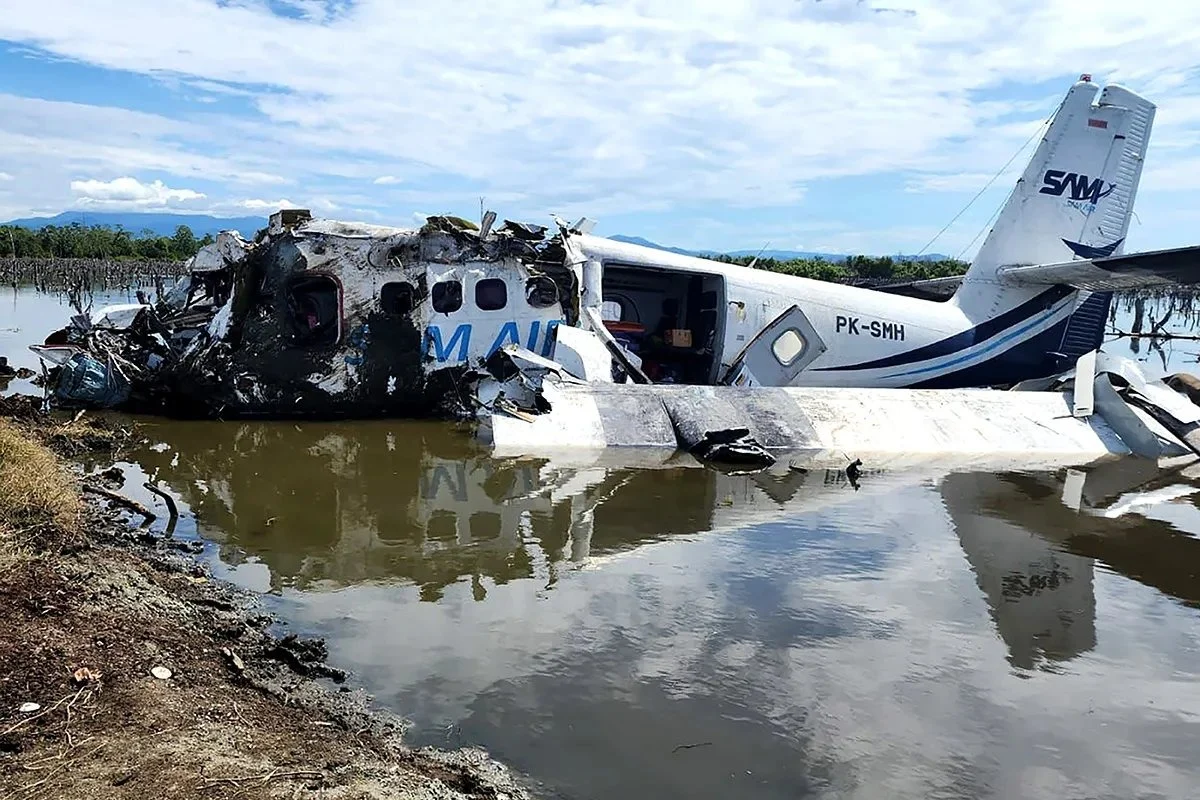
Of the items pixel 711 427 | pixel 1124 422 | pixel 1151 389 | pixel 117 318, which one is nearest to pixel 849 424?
pixel 711 427

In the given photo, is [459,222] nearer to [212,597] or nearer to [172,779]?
[212,597]

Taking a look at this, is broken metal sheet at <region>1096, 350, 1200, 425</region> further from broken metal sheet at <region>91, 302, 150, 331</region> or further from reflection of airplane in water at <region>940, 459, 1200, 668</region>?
broken metal sheet at <region>91, 302, 150, 331</region>

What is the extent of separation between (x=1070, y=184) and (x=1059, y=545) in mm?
9808

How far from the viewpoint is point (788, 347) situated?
1285 centimetres

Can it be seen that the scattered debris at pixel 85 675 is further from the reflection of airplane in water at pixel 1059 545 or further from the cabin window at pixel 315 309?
the cabin window at pixel 315 309

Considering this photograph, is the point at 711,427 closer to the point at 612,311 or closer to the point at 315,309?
the point at 612,311

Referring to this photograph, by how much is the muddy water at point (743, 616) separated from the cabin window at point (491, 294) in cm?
338

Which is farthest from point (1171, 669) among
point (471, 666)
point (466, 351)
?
point (466, 351)

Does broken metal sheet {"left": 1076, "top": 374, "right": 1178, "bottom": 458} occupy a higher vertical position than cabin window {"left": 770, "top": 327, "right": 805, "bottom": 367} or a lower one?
lower

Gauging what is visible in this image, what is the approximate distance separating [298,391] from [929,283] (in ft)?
38.6

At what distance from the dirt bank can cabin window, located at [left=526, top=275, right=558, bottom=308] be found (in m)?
7.16

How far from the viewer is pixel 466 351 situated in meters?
11.8

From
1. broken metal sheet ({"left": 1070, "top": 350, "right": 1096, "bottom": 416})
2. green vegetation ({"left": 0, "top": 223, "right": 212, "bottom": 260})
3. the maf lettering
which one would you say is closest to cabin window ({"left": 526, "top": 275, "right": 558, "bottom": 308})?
broken metal sheet ({"left": 1070, "top": 350, "right": 1096, "bottom": 416})

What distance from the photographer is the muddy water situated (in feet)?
11.7
